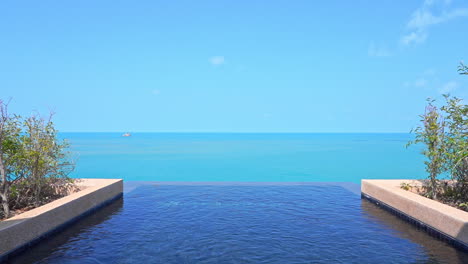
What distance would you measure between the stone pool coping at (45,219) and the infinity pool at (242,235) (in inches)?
7.9

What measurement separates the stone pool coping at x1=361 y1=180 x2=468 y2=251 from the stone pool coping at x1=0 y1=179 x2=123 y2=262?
8117 millimetres

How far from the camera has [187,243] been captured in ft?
22.7

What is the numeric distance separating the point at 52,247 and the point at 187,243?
2.58 meters

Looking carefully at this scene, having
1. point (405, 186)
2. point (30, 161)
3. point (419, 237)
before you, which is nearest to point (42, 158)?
point (30, 161)

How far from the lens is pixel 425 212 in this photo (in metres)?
7.98

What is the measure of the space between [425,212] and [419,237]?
74 cm

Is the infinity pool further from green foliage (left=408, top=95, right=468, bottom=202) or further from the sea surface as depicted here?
green foliage (left=408, top=95, right=468, bottom=202)

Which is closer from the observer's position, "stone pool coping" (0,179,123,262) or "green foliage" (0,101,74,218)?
"stone pool coping" (0,179,123,262)

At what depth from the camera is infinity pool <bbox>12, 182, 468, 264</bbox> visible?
6.26 meters

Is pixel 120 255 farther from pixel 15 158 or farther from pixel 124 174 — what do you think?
pixel 124 174

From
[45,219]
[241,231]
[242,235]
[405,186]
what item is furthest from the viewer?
[405,186]

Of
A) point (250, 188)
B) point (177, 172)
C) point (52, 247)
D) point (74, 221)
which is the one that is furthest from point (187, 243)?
point (177, 172)

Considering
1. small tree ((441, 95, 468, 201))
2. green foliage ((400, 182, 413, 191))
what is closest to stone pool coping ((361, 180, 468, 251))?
green foliage ((400, 182, 413, 191))

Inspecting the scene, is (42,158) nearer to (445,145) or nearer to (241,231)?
(241,231)
